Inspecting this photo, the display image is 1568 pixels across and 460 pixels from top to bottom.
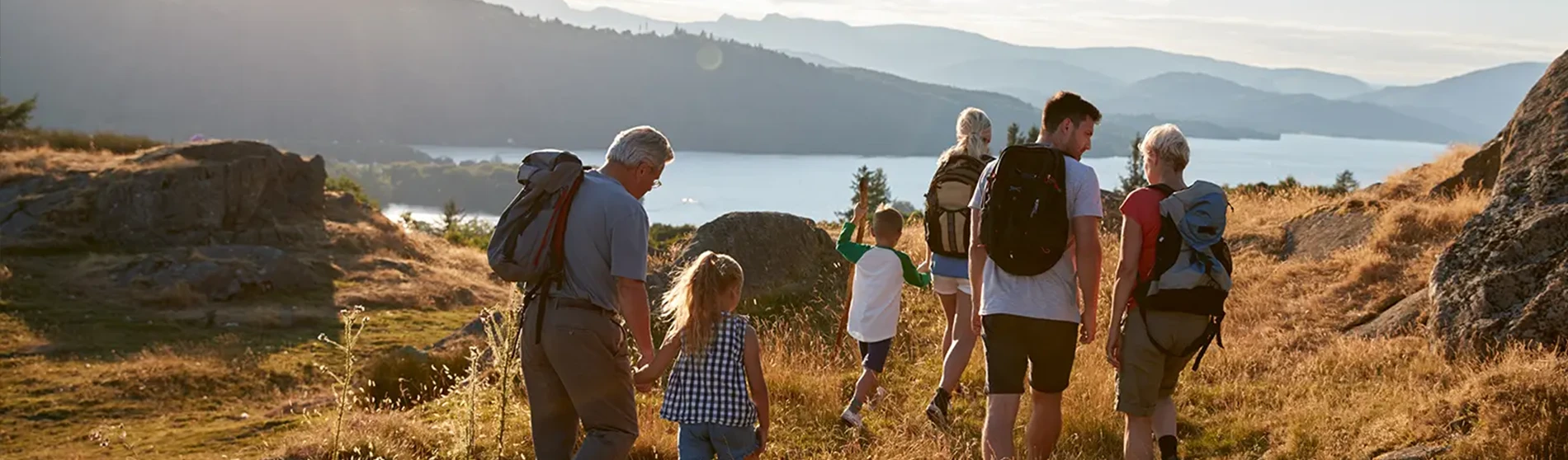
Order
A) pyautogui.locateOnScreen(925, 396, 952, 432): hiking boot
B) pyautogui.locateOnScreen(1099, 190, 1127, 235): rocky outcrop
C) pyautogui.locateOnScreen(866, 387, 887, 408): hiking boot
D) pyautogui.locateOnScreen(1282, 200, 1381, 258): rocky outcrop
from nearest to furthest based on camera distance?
1. pyautogui.locateOnScreen(925, 396, 952, 432): hiking boot
2. pyautogui.locateOnScreen(866, 387, 887, 408): hiking boot
3. pyautogui.locateOnScreen(1282, 200, 1381, 258): rocky outcrop
4. pyautogui.locateOnScreen(1099, 190, 1127, 235): rocky outcrop

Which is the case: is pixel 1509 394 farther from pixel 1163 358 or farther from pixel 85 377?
pixel 85 377

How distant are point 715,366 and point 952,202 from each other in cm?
181

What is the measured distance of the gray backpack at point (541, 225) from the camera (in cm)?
385

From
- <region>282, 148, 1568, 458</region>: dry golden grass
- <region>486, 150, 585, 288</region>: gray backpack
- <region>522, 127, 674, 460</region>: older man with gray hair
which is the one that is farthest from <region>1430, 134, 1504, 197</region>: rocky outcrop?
<region>486, 150, 585, 288</region>: gray backpack

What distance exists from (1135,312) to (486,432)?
3995 millimetres

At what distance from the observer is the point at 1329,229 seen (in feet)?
36.7

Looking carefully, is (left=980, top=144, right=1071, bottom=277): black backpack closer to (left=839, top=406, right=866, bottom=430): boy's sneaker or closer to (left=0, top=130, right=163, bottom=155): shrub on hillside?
(left=839, top=406, right=866, bottom=430): boy's sneaker

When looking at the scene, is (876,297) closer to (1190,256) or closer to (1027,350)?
(1027,350)

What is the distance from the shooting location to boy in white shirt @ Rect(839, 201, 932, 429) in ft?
19.6

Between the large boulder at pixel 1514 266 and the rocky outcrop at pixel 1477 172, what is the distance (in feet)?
19.9

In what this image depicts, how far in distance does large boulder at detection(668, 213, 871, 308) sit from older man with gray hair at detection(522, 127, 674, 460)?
6.54 meters

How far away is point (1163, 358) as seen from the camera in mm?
4207

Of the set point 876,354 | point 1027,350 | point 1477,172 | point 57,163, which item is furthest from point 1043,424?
point 57,163

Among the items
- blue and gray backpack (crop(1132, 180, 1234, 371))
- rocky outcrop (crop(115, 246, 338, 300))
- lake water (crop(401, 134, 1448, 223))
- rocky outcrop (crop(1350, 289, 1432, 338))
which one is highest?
blue and gray backpack (crop(1132, 180, 1234, 371))
